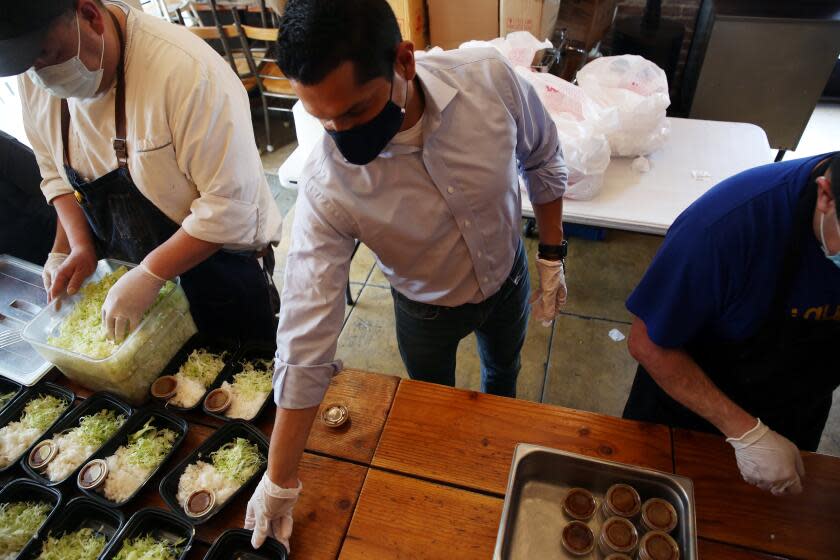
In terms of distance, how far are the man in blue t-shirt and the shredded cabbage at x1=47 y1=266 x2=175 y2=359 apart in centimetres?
151

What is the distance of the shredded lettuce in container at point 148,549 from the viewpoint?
1214 mm

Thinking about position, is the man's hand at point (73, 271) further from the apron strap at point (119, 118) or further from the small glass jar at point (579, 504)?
the small glass jar at point (579, 504)

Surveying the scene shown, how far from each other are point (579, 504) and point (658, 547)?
180 millimetres

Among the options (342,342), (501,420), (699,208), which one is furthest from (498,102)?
(342,342)

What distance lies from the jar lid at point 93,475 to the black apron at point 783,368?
63.5 inches

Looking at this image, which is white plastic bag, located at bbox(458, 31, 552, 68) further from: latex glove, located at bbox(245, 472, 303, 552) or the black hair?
latex glove, located at bbox(245, 472, 303, 552)

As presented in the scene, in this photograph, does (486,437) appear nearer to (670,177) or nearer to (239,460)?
(239,460)

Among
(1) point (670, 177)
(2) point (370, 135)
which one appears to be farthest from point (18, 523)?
(1) point (670, 177)

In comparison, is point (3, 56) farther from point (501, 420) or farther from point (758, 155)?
point (758, 155)

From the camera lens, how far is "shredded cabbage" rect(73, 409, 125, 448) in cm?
146

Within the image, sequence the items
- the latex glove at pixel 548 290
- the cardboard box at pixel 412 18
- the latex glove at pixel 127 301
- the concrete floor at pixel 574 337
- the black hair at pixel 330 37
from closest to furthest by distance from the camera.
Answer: the black hair at pixel 330 37 → the latex glove at pixel 127 301 → the latex glove at pixel 548 290 → the concrete floor at pixel 574 337 → the cardboard box at pixel 412 18

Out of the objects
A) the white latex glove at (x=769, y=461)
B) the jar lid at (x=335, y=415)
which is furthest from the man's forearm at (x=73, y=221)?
the white latex glove at (x=769, y=461)

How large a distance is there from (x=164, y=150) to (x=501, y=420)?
124 centimetres

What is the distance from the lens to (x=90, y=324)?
1.58m
